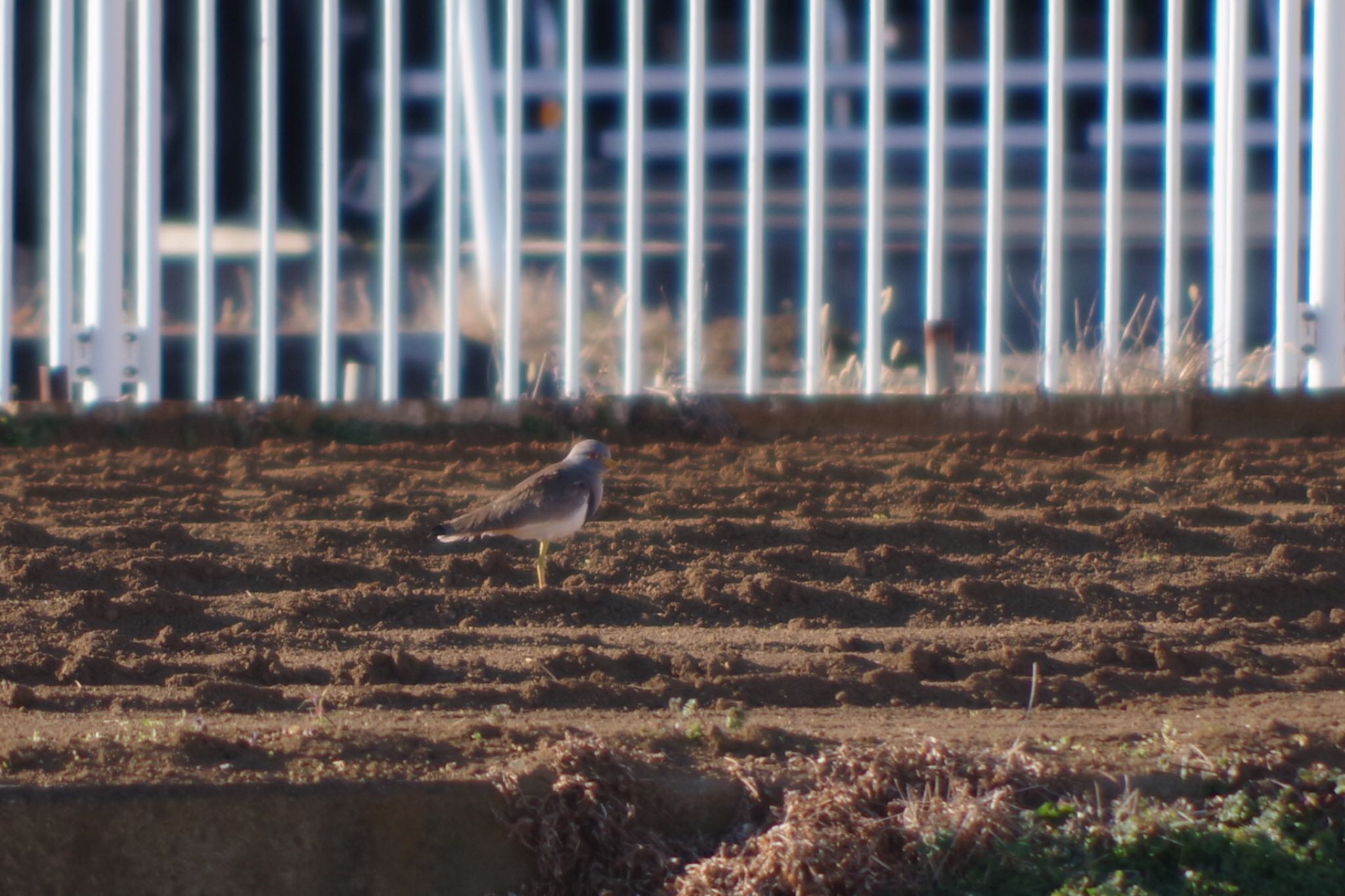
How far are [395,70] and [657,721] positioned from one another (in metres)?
3.40

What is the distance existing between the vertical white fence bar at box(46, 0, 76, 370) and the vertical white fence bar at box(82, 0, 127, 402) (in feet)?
0.20

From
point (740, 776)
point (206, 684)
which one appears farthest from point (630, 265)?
point (740, 776)

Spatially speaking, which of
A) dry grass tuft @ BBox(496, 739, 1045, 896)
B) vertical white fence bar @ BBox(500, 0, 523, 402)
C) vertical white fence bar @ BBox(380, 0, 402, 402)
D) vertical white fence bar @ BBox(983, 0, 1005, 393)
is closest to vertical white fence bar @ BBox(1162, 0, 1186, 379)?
vertical white fence bar @ BBox(983, 0, 1005, 393)

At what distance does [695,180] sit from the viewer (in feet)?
20.6

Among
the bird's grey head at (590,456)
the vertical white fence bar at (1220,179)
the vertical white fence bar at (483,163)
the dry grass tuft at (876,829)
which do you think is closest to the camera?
the dry grass tuft at (876,829)

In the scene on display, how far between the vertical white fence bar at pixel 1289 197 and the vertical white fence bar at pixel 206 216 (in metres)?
3.92

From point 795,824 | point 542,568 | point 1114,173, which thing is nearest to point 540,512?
point 542,568

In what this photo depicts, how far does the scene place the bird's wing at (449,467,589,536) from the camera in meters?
4.83

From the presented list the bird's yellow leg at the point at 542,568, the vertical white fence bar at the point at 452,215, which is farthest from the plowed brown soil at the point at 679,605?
the vertical white fence bar at the point at 452,215

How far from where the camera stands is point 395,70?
6316 millimetres

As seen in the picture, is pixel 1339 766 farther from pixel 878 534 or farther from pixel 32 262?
pixel 32 262

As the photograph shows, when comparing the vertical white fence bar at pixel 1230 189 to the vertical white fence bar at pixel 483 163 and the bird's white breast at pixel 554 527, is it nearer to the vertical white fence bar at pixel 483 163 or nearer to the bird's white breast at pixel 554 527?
the bird's white breast at pixel 554 527

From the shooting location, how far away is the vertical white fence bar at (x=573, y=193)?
6.31m

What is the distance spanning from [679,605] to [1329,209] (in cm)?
311
